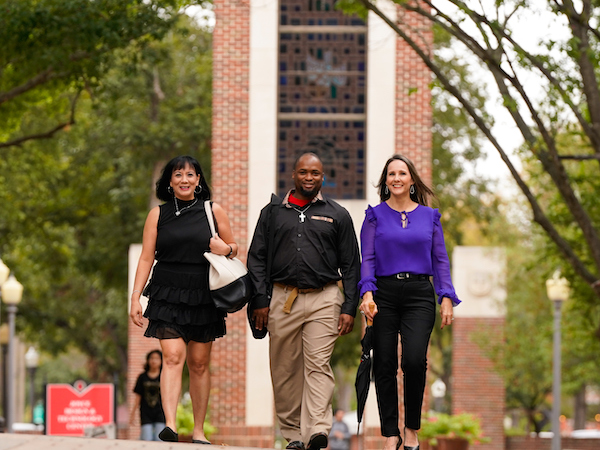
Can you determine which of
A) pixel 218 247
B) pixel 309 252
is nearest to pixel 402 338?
pixel 309 252

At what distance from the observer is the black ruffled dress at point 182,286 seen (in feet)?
23.2

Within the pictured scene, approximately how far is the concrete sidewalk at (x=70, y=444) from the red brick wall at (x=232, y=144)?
42.3ft

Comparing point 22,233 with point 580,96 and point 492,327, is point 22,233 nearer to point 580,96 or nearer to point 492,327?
point 492,327

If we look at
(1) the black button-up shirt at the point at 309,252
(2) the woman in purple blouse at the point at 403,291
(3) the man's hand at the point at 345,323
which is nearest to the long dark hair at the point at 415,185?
(2) the woman in purple blouse at the point at 403,291

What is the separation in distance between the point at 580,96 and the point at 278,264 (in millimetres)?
9239

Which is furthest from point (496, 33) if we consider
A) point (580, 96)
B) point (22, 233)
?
point (22, 233)

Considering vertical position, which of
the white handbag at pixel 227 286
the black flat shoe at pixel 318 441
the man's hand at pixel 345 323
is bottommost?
the black flat shoe at pixel 318 441

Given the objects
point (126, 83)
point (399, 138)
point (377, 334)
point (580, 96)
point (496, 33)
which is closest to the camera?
point (377, 334)

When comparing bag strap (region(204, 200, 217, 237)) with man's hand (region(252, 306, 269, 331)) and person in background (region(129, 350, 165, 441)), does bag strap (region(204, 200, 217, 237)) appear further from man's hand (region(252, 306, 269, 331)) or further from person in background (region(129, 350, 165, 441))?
person in background (region(129, 350, 165, 441))

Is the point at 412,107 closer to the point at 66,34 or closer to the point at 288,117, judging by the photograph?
the point at 288,117

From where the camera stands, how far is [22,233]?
29.9m

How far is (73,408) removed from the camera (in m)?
14.1

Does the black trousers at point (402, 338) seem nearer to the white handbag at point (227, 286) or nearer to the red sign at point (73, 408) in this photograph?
the white handbag at point (227, 286)

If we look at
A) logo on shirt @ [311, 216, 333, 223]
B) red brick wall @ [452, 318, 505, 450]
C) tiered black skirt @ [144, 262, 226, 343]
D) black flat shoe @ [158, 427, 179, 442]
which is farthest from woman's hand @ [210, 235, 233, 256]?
red brick wall @ [452, 318, 505, 450]
